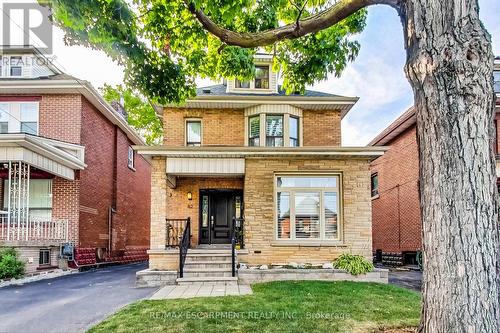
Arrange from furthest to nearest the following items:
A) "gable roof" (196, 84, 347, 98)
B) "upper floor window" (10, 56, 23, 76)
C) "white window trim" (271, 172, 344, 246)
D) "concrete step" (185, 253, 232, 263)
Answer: "upper floor window" (10, 56, 23, 76), "gable roof" (196, 84, 347, 98), "white window trim" (271, 172, 344, 246), "concrete step" (185, 253, 232, 263)

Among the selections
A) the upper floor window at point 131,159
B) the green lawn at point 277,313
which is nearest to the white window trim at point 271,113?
the green lawn at point 277,313

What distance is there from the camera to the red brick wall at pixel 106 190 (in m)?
13.9

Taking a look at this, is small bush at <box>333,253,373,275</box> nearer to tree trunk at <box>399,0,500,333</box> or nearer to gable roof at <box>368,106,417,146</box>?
gable roof at <box>368,106,417,146</box>

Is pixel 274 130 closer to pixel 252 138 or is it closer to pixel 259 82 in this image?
pixel 252 138

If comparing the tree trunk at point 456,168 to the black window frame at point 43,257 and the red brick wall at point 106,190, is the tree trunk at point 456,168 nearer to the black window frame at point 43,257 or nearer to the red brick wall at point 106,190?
the black window frame at point 43,257

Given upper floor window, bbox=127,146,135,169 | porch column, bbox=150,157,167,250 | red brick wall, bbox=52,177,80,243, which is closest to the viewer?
porch column, bbox=150,157,167,250

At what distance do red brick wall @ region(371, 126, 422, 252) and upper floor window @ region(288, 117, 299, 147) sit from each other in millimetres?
5054

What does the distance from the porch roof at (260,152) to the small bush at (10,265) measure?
4.41m

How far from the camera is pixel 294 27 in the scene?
213 inches

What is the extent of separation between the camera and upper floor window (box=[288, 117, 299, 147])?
13.2 metres

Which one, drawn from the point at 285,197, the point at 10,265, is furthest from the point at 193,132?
the point at 10,265

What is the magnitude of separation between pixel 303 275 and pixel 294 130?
5.61 metres

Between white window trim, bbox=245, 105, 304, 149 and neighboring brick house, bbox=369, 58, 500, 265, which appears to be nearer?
white window trim, bbox=245, 105, 304, 149

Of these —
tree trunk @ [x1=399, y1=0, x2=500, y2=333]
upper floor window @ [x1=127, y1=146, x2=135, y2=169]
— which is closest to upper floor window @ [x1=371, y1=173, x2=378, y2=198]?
upper floor window @ [x1=127, y1=146, x2=135, y2=169]
